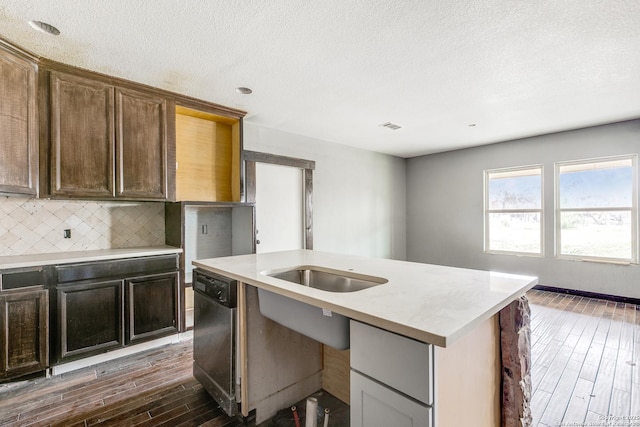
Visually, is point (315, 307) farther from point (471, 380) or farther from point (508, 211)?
point (508, 211)

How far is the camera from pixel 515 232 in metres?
5.03

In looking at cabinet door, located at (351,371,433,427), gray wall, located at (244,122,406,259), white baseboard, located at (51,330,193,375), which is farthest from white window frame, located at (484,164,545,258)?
white baseboard, located at (51,330,193,375)

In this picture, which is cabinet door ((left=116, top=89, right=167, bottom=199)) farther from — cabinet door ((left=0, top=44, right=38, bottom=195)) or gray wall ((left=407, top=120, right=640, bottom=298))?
gray wall ((left=407, top=120, right=640, bottom=298))

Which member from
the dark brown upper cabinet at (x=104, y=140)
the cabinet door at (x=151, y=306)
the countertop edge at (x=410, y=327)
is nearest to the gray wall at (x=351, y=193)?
the dark brown upper cabinet at (x=104, y=140)

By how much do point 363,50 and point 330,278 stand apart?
1.67 m

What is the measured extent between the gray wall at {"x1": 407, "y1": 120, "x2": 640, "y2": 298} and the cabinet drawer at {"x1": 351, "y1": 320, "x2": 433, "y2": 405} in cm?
482

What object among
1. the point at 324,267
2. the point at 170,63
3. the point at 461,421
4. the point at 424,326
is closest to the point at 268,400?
the point at 324,267

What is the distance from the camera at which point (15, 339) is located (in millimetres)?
2182

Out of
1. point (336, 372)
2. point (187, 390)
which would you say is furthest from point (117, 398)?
point (336, 372)

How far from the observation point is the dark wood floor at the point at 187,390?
73.0 inches

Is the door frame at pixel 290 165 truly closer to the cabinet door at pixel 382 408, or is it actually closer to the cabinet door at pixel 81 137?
the cabinet door at pixel 81 137

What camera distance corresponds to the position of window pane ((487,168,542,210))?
15.7ft

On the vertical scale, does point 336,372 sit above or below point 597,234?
below

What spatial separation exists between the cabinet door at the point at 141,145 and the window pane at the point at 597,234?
216 inches
